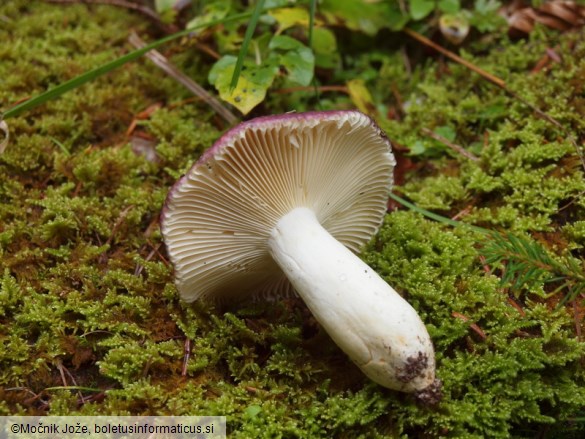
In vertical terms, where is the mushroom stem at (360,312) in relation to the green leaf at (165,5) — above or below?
below

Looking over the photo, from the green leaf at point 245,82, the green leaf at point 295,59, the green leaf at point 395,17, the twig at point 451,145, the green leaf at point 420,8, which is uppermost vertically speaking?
the green leaf at point 420,8

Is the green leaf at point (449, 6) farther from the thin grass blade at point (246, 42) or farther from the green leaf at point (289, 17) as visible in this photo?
the thin grass blade at point (246, 42)

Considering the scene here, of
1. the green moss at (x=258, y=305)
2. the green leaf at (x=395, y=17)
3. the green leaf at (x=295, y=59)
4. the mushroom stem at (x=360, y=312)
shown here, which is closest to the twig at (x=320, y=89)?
the green moss at (x=258, y=305)

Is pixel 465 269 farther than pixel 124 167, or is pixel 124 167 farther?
pixel 124 167

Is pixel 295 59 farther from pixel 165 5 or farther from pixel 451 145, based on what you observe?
pixel 165 5

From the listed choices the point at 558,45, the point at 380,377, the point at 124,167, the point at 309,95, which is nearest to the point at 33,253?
the point at 124,167

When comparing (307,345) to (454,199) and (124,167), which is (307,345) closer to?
(454,199)
